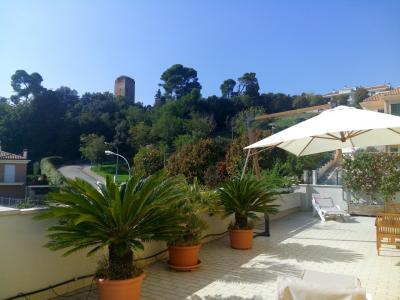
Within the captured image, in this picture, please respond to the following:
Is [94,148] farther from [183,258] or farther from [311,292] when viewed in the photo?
[311,292]

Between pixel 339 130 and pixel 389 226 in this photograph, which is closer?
pixel 339 130

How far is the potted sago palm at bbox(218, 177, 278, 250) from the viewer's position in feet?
23.8

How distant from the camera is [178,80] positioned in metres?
94.1

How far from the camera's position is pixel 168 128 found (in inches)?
2451

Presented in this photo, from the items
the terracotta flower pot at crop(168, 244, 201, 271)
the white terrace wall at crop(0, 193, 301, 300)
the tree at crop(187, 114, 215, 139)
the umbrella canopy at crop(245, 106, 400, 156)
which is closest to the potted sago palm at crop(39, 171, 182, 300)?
the white terrace wall at crop(0, 193, 301, 300)

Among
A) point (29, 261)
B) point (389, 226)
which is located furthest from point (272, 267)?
point (29, 261)

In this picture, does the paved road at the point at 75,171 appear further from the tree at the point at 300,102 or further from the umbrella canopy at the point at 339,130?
the umbrella canopy at the point at 339,130

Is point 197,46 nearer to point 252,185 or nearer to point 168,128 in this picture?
point 252,185

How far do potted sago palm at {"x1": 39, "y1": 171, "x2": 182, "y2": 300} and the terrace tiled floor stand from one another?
628 millimetres

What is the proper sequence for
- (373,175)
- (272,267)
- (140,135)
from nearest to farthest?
(272,267), (373,175), (140,135)

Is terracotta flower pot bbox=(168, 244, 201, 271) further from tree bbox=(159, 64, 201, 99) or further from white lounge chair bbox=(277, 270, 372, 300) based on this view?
tree bbox=(159, 64, 201, 99)

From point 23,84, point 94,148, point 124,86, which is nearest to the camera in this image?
point 94,148

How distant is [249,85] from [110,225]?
254ft

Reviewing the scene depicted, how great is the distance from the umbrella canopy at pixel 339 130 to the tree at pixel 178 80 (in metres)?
85.5
